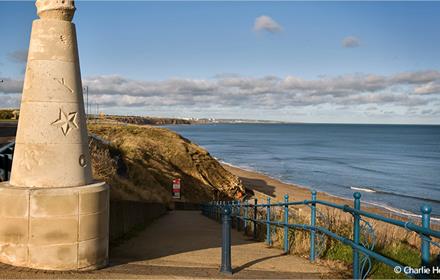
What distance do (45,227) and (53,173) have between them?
655 millimetres

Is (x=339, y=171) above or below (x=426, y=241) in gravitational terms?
below

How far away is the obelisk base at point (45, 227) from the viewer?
5.02 meters

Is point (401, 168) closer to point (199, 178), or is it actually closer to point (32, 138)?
point (199, 178)

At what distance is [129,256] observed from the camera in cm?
655

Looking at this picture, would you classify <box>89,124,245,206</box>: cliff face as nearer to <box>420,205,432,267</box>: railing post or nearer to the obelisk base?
the obelisk base

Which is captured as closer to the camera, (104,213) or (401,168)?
(104,213)

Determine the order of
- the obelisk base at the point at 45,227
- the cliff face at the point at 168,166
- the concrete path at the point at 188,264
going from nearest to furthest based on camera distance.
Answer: the obelisk base at the point at 45,227
the concrete path at the point at 188,264
the cliff face at the point at 168,166

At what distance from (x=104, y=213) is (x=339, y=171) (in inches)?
1926

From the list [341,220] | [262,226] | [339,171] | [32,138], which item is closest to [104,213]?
[32,138]

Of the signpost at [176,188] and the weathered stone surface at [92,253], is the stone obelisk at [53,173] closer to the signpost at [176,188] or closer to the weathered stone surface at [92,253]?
the weathered stone surface at [92,253]

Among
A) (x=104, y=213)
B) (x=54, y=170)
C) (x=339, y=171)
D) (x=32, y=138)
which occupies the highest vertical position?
(x=32, y=138)

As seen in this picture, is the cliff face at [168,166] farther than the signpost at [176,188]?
Yes

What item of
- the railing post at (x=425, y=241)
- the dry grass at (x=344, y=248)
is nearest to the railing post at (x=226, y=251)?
the dry grass at (x=344, y=248)

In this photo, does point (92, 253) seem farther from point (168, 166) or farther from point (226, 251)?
point (168, 166)
